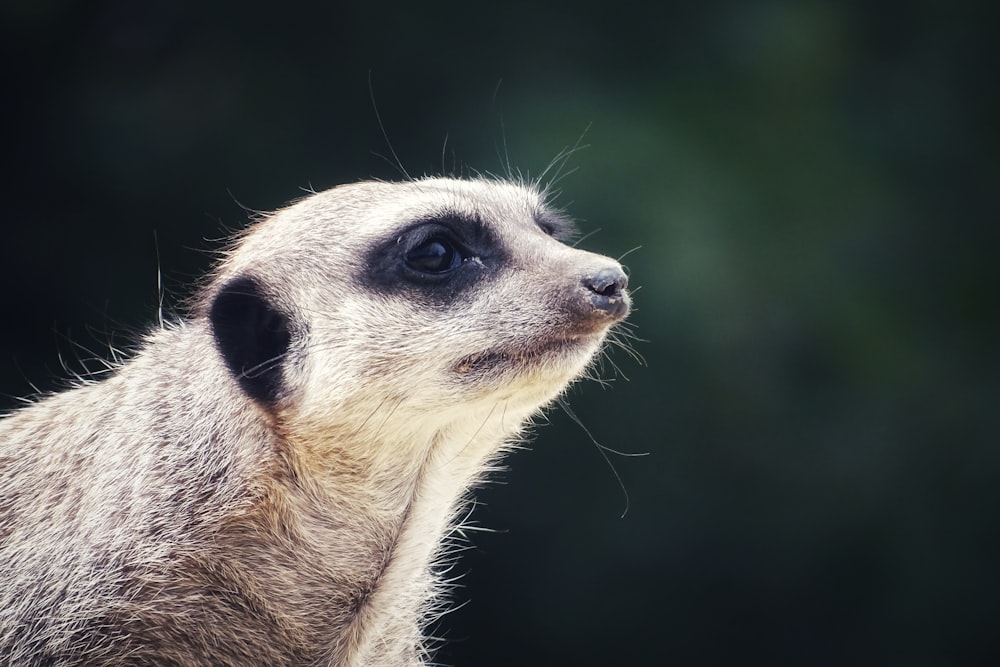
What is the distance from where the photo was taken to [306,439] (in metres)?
2.59

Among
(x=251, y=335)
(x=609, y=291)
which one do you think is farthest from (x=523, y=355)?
(x=251, y=335)

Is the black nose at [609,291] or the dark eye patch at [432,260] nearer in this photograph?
the black nose at [609,291]

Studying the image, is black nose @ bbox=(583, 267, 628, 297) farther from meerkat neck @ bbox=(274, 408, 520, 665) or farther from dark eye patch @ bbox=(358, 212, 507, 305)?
meerkat neck @ bbox=(274, 408, 520, 665)

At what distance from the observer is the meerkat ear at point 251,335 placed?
8.62ft

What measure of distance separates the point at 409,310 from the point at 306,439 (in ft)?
1.21

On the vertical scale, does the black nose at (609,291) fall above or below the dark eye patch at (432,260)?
above

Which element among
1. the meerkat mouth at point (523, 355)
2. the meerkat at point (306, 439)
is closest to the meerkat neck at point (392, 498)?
the meerkat at point (306, 439)

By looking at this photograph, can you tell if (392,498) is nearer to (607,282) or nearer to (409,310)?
(409,310)

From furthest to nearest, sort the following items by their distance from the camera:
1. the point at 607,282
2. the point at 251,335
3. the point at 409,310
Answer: the point at 251,335 < the point at 409,310 < the point at 607,282

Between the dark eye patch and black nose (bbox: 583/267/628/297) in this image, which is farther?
the dark eye patch

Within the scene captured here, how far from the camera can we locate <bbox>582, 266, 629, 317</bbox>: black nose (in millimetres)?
2457

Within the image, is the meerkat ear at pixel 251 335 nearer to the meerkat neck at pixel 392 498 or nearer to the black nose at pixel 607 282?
the meerkat neck at pixel 392 498

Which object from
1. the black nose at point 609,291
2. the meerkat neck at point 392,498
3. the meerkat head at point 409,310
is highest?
the black nose at point 609,291

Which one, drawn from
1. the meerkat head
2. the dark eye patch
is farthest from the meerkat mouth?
the dark eye patch
